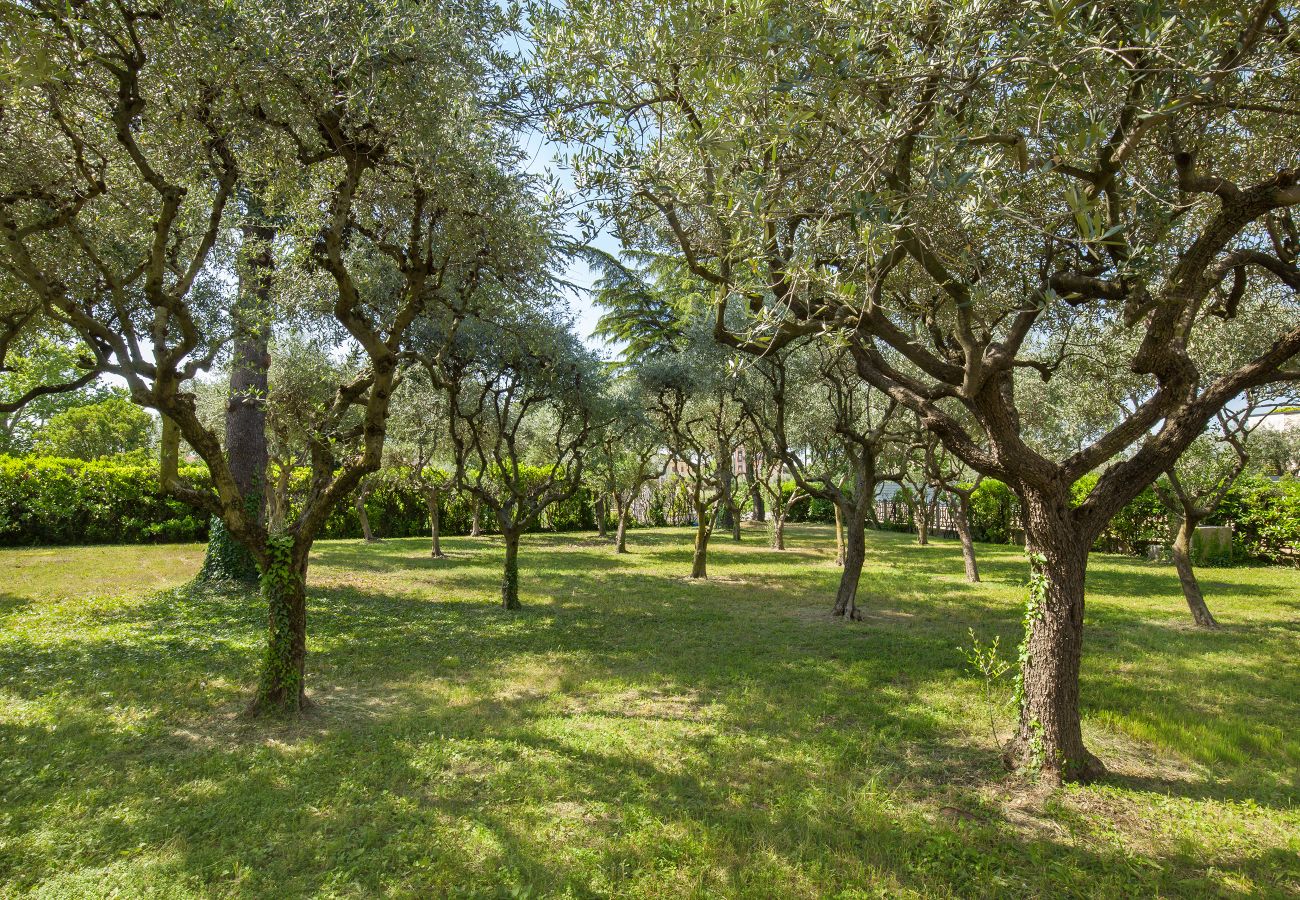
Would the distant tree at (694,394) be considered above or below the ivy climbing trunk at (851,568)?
above


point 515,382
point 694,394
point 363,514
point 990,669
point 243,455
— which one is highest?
point 694,394

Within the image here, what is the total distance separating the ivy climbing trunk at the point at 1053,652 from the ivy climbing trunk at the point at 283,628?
6.09m

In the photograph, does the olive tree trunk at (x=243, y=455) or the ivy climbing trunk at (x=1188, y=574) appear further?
the olive tree trunk at (x=243, y=455)

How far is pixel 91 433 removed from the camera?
3123cm

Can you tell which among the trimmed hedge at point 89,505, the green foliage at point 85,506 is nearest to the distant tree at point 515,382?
the trimmed hedge at point 89,505

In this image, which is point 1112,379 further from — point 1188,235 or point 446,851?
point 446,851

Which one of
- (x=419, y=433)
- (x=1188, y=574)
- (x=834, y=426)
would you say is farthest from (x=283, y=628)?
(x=1188, y=574)

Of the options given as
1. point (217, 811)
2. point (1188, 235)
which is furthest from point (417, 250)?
point (1188, 235)

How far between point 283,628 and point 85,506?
15.9m

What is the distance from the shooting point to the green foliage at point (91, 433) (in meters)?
30.8

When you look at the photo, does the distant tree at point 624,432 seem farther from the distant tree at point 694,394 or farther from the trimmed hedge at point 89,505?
the trimmed hedge at point 89,505

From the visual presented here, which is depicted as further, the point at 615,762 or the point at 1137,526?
the point at 1137,526

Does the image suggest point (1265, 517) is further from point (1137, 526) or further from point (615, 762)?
point (615, 762)

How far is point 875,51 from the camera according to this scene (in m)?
3.64
